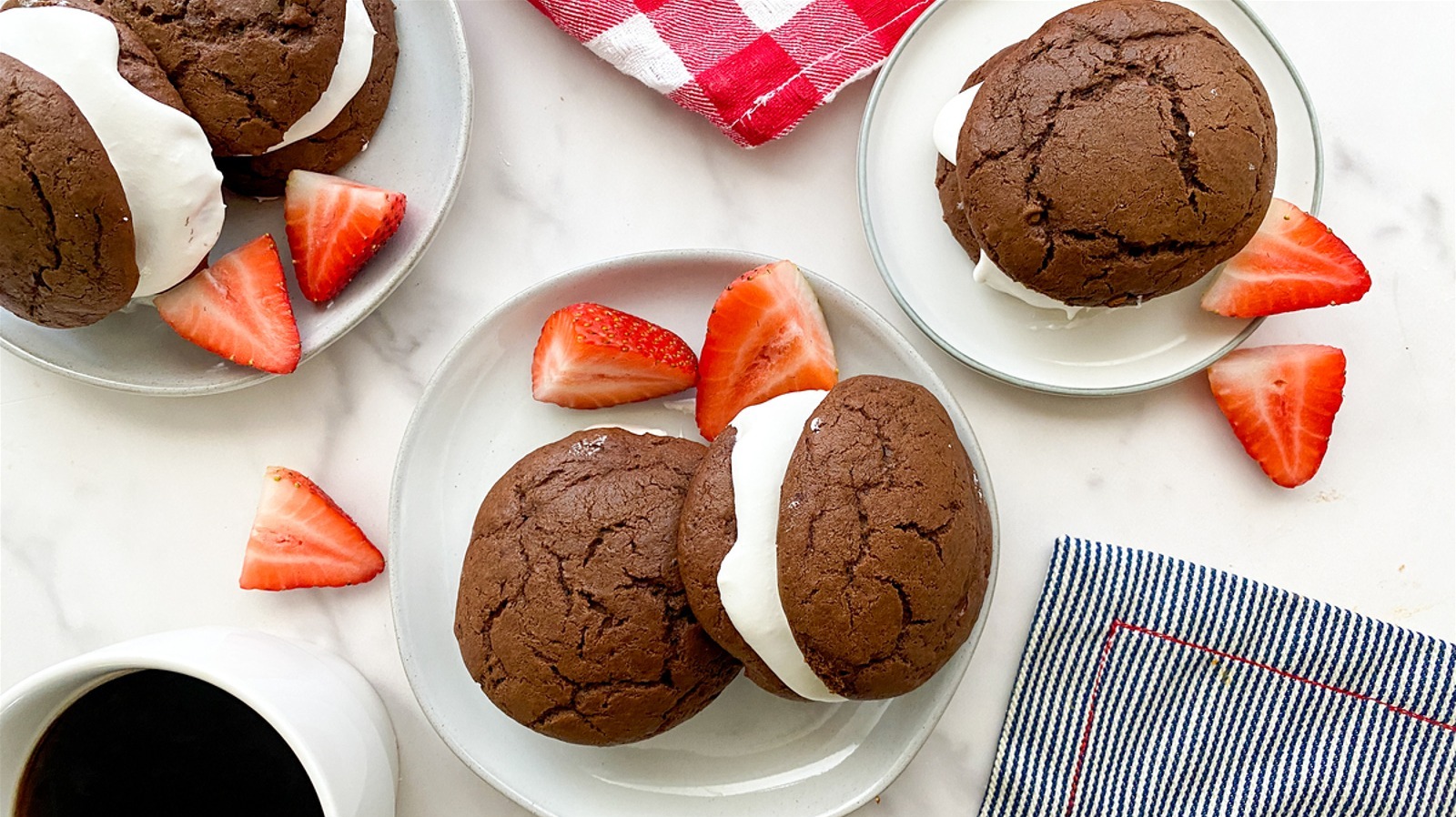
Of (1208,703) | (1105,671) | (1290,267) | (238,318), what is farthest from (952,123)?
(238,318)

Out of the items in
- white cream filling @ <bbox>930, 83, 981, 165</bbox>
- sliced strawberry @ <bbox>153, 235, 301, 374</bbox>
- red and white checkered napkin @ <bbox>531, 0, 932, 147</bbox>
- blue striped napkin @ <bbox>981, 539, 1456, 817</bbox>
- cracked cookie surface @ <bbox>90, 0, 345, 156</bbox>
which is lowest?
blue striped napkin @ <bbox>981, 539, 1456, 817</bbox>

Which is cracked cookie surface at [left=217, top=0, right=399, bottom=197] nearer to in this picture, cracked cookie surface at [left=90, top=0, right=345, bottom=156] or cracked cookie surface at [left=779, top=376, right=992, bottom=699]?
cracked cookie surface at [left=90, top=0, right=345, bottom=156]

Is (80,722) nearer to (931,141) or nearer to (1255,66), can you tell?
(931,141)

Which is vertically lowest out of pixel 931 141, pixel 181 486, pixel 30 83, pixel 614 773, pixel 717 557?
pixel 614 773

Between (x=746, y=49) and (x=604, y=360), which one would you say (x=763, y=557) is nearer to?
(x=604, y=360)

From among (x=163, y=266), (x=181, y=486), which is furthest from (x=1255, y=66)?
(x=181, y=486)

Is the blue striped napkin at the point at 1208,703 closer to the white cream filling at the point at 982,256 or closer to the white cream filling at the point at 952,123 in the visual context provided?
the white cream filling at the point at 982,256

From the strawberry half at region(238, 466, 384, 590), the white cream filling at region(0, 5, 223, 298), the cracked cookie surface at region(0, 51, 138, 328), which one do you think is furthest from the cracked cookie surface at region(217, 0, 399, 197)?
the strawberry half at region(238, 466, 384, 590)
